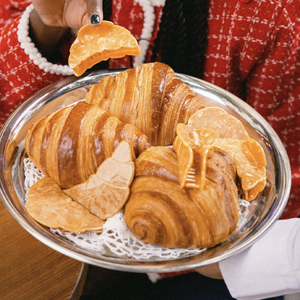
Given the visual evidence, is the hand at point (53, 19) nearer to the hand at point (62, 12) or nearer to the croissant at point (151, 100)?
the hand at point (62, 12)

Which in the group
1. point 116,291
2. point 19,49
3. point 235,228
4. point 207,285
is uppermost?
point 19,49

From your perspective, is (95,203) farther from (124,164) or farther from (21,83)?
(21,83)

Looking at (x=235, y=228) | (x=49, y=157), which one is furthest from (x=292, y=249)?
(x=49, y=157)

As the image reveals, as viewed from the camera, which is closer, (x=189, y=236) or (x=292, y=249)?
(x=189, y=236)

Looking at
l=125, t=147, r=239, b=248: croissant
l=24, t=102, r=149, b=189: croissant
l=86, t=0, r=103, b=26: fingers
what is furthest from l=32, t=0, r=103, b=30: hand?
l=125, t=147, r=239, b=248: croissant

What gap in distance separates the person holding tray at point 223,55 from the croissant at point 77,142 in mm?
289

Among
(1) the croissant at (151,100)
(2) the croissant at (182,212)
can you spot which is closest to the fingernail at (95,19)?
(1) the croissant at (151,100)

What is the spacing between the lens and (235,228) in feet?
1.80

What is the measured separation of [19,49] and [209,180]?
0.74 meters

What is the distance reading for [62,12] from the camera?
0.90 m

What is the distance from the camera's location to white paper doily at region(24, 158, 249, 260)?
0.51 m

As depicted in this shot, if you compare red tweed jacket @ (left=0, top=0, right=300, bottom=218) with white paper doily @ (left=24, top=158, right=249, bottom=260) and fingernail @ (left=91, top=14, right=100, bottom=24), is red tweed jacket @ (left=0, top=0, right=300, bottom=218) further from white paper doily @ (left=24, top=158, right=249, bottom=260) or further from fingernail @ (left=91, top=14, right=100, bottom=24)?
white paper doily @ (left=24, top=158, right=249, bottom=260)

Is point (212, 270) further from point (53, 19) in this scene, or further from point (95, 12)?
point (53, 19)

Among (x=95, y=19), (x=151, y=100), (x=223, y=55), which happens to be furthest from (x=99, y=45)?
(x=223, y=55)
